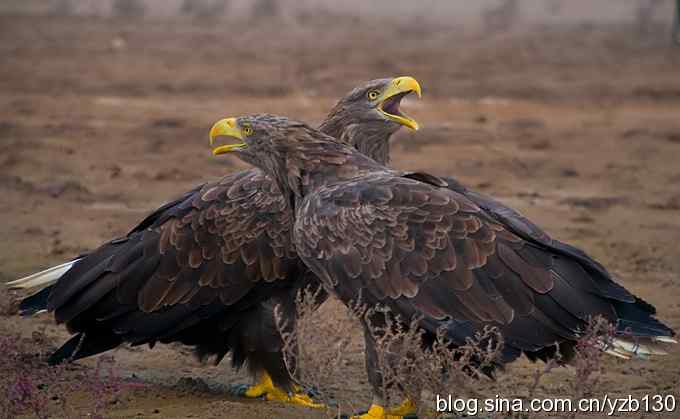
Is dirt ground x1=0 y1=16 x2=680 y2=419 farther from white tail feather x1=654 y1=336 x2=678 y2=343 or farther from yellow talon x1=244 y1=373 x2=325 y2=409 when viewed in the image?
white tail feather x1=654 y1=336 x2=678 y2=343

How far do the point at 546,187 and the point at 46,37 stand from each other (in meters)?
16.1

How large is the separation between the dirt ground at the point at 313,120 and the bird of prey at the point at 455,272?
0.89m

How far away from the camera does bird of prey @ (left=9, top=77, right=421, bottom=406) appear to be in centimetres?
566

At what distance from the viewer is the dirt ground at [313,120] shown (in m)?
7.58

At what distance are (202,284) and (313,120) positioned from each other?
965 cm

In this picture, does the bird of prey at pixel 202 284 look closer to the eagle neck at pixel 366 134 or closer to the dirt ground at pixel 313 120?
the dirt ground at pixel 313 120

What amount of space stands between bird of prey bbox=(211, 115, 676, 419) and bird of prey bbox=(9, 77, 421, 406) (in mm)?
579

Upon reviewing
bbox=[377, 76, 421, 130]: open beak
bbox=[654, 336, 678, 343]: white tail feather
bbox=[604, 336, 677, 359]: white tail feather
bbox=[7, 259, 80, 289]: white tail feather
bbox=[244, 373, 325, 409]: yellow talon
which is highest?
bbox=[377, 76, 421, 130]: open beak

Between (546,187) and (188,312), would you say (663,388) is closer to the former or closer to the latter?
(188,312)

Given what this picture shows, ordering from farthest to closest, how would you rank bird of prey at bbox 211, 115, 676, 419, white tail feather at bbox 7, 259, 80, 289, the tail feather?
white tail feather at bbox 7, 259, 80, 289 < the tail feather < bird of prey at bbox 211, 115, 676, 419

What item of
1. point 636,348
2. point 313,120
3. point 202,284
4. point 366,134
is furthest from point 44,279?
point 313,120

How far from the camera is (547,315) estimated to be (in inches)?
194

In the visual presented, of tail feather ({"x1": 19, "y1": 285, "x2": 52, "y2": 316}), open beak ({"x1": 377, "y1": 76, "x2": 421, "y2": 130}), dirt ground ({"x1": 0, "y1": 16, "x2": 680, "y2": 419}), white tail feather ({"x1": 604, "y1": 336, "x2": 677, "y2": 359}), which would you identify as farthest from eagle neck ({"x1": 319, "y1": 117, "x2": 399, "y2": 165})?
white tail feather ({"x1": 604, "y1": 336, "x2": 677, "y2": 359})

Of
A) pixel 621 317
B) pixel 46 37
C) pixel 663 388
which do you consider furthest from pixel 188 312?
pixel 46 37
